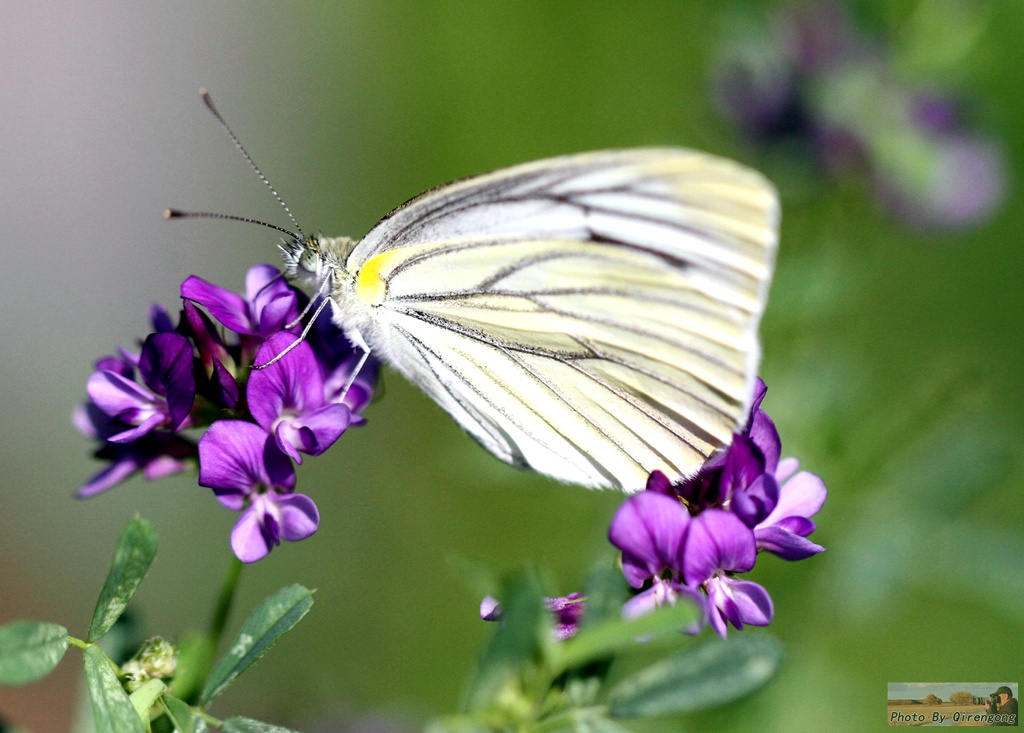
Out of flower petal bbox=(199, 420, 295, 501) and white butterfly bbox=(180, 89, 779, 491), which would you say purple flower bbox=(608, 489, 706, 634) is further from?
flower petal bbox=(199, 420, 295, 501)

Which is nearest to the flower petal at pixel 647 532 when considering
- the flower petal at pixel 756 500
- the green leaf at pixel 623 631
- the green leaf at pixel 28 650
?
the flower petal at pixel 756 500

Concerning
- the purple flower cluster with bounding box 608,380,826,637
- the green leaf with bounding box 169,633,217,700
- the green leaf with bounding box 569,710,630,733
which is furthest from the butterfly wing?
the green leaf with bounding box 169,633,217,700

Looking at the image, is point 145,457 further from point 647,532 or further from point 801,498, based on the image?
point 801,498

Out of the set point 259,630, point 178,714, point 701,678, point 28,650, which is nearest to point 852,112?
point 701,678

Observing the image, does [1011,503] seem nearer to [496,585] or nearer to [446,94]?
[496,585]

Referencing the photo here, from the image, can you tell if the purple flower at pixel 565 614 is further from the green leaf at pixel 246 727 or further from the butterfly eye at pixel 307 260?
the butterfly eye at pixel 307 260
